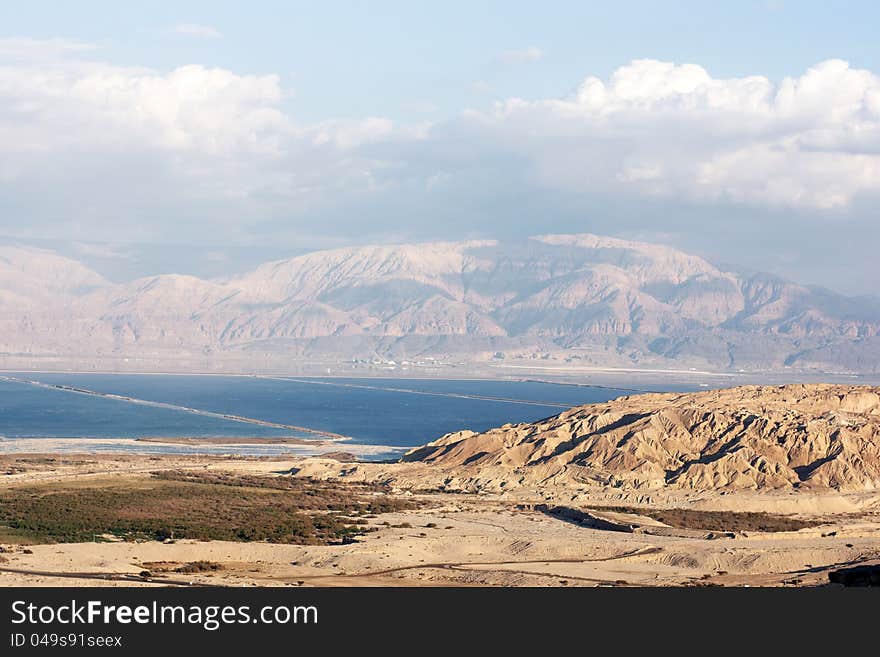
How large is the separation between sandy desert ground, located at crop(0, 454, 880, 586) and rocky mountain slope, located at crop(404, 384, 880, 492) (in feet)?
35.8

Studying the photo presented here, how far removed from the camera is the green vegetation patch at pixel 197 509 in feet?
243

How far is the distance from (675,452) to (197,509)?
147ft

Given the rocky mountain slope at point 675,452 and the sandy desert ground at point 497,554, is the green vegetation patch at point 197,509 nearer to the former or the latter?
the sandy desert ground at point 497,554

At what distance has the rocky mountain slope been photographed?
106 metres

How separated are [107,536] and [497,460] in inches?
1894

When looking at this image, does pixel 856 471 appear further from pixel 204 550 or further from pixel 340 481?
pixel 204 550

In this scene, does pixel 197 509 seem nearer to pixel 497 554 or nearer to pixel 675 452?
pixel 497 554

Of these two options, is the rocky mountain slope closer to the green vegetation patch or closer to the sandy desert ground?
the sandy desert ground

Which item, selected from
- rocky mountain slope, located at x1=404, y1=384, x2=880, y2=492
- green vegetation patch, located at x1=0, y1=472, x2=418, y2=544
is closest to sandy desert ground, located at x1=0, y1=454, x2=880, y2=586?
green vegetation patch, located at x1=0, y1=472, x2=418, y2=544

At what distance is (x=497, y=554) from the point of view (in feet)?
226

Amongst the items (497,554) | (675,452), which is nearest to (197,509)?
(497,554)

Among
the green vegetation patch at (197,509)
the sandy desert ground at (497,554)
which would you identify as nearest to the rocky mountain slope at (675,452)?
the sandy desert ground at (497,554)

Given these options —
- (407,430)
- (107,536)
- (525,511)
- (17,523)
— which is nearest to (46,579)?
(107,536)

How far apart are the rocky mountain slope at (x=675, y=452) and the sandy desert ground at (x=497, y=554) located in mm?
10923
